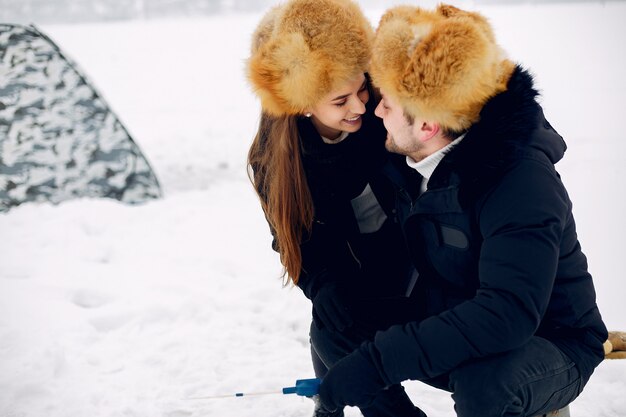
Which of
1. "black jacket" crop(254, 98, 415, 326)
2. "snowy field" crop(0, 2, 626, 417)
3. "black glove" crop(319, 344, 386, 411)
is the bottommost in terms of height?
"snowy field" crop(0, 2, 626, 417)

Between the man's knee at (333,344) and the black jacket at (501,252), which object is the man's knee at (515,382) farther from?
the man's knee at (333,344)

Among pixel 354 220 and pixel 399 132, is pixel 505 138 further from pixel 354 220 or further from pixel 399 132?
pixel 354 220

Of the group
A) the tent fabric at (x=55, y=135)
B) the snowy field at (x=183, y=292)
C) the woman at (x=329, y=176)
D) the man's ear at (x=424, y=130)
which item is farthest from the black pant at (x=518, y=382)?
the tent fabric at (x=55, y=135)

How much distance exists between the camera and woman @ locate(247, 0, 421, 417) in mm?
1807

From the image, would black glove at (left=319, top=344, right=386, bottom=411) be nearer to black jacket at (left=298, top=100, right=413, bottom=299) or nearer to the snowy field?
black jacket at (left=298, top=100, right=413, bottom=299)

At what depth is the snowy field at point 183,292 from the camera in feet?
7.54

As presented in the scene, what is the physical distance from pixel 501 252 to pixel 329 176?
2.61 ft

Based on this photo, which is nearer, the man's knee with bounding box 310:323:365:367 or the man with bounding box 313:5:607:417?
the man with bounding box 313:5:607:417

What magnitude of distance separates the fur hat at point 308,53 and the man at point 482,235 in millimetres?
206

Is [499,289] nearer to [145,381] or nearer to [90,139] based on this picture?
[145,381]

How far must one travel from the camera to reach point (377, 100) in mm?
2014

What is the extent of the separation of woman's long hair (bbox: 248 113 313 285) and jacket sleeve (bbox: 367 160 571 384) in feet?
2.17

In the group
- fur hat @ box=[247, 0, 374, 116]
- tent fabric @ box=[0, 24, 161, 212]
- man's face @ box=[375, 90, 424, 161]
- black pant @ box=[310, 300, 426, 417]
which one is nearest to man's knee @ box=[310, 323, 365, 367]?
black pant @ box=[310, 300, 426, 417]

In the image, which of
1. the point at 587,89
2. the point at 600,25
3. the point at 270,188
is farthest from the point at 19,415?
the point at 600,25
